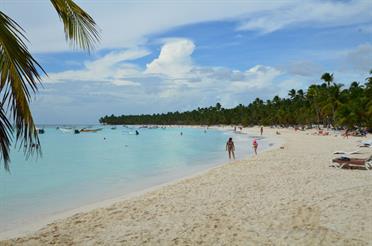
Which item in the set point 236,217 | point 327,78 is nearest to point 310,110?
point 327,78

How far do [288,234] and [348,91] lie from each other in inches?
2349

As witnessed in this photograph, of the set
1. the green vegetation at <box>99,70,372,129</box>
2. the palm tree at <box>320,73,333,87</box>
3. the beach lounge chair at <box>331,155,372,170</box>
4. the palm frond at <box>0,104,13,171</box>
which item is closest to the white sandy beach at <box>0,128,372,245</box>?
the beach lounge chair at <box>331,155,372,170</box>

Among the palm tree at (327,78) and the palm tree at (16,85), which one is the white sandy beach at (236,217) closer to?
the palm tree at (16,85)

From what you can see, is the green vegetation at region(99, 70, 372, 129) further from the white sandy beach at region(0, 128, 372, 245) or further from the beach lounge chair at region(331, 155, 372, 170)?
the white sandy beach at region(0, 128, 372, 245)

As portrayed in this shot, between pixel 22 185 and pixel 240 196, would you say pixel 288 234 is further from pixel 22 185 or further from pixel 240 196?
pixel 22 185

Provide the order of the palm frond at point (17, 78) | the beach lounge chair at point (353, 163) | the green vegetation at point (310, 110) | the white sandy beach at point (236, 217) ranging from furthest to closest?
the green vegetation at point (310, 110), the beach lounge chair at point (353, 163), the white sandy beach at point (236, 217), the palm frond at point (17, 78)

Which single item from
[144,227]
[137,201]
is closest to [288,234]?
[144,227]

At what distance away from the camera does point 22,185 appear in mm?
19609

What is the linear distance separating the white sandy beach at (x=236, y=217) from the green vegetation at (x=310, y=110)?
31989mm

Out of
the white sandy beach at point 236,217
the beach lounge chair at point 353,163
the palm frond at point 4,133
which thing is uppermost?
the palm frond at point 4,133

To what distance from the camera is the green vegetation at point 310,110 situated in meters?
46.8

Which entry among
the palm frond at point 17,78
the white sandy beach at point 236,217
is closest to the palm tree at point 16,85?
the palm frond at point 17,78

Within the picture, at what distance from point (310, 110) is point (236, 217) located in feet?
239

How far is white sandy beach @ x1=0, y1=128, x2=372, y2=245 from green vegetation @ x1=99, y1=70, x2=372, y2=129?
3199 centimetres
